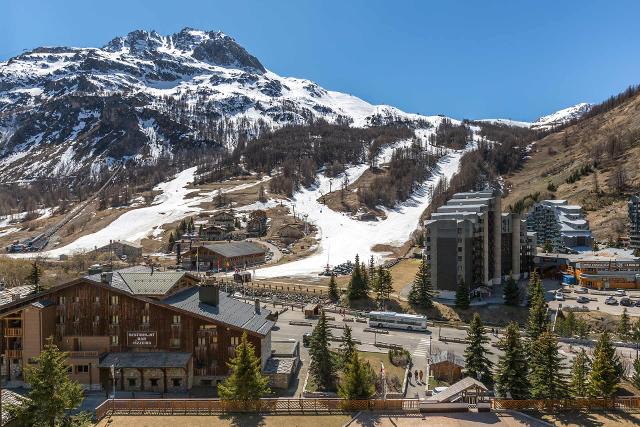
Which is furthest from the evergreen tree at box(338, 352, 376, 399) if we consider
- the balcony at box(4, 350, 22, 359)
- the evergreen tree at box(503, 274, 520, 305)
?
the evergreen tree at box(503, 274, 520, 305)

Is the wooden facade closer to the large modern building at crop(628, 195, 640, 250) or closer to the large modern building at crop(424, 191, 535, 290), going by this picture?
the large modern building at crop(424, 191, 535, 290)

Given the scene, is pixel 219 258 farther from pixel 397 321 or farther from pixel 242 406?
pixel 242 406

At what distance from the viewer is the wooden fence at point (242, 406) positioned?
32156mm

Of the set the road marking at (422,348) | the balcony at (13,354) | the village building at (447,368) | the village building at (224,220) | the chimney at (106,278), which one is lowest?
the road marking at (422,348)

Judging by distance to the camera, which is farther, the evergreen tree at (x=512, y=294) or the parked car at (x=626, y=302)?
the evergreen tree at (x=512, y=294)

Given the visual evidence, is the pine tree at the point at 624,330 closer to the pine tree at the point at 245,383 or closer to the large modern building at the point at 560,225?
the pine tree at the point at 245,383

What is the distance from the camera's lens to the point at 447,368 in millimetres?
46375

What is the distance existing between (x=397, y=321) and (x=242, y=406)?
118 ft

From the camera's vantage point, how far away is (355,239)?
520 ft

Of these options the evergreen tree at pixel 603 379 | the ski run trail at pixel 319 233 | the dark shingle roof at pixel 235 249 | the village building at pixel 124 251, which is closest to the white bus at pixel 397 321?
the evergreen tree at pixel 603 379

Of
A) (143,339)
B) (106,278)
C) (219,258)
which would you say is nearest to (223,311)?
(143,339)

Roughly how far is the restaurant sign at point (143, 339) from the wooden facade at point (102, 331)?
0.09 m

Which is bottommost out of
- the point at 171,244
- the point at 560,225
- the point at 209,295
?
the point at 171,244

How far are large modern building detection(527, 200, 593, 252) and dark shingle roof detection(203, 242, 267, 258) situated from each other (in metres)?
78.4
